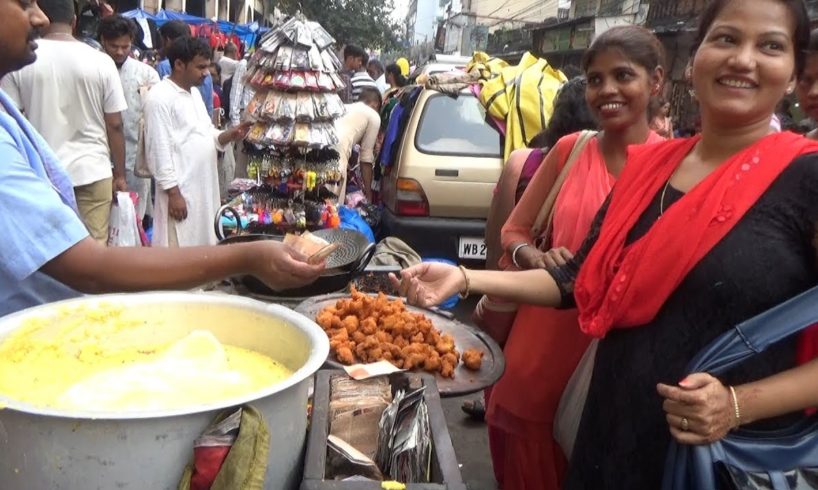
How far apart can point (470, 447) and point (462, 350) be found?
5.20 ft

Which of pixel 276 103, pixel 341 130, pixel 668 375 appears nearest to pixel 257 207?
pixel 276 103

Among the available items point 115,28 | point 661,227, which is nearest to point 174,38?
point 115,28

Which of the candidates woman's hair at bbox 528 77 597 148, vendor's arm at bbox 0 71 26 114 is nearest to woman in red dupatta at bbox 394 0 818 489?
woman's hair at bbox 528 77 597 148

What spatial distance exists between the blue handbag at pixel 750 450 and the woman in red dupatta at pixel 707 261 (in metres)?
0.04

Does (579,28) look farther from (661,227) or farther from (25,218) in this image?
(25,218)

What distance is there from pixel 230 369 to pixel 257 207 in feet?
12.5

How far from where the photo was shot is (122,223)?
4836mm

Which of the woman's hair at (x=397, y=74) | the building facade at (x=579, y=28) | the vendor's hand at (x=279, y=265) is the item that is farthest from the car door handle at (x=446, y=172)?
the building facade at (x=579, y=28)

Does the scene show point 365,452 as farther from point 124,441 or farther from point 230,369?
point 124,441

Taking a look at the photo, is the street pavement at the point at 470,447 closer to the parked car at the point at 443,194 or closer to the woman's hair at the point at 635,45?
the parked car at the point at 443,194

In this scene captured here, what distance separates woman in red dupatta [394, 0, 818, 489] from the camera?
137 cm

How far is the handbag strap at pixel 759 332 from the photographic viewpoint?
1307mm

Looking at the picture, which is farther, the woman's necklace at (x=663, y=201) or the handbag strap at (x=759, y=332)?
the woman's necklace at (x=663, y=201)

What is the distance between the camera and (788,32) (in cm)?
148
